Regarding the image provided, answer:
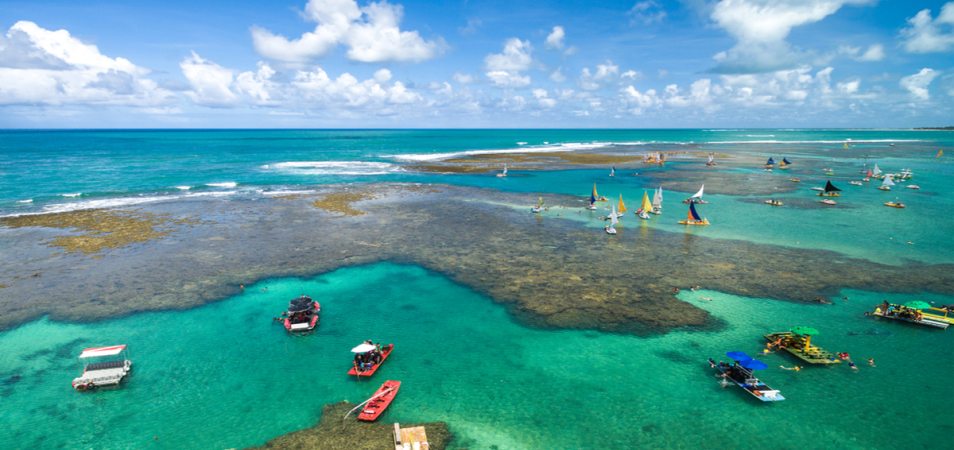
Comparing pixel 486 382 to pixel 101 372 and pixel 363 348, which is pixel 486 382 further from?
pixel 101 372

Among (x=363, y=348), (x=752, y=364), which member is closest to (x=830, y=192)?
(x=752, y=364)

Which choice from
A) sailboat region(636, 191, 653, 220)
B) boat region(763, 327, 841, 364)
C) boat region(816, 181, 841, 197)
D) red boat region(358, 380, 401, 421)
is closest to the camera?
red boat region(358, 380, 401, 421)

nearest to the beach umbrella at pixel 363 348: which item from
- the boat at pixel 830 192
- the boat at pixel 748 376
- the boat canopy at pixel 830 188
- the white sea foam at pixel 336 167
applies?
the boat at pixel 748 376

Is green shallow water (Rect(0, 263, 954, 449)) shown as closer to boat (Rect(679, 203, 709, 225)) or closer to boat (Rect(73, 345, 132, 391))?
boat (Rect(73, 345, 132, 391))

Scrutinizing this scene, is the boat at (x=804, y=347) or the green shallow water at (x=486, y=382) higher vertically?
the boat at (x=804, y=347)

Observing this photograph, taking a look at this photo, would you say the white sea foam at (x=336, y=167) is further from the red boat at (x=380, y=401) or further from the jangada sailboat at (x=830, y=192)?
the jangada sailboat at (x=830, y=192)

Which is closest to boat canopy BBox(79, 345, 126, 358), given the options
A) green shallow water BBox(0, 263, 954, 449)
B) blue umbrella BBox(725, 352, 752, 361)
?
green shallow water BBox(0, 263, 954, 449)

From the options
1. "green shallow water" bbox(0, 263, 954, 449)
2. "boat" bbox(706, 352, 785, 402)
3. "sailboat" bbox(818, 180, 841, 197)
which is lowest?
"green shallow water" bbox(0, 263, 954, 449)

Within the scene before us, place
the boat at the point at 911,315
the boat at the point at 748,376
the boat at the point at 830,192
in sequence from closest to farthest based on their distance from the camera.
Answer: the boat at the point at 748,376, the boat at the point at 911,315, the boat at the point at 830,192
